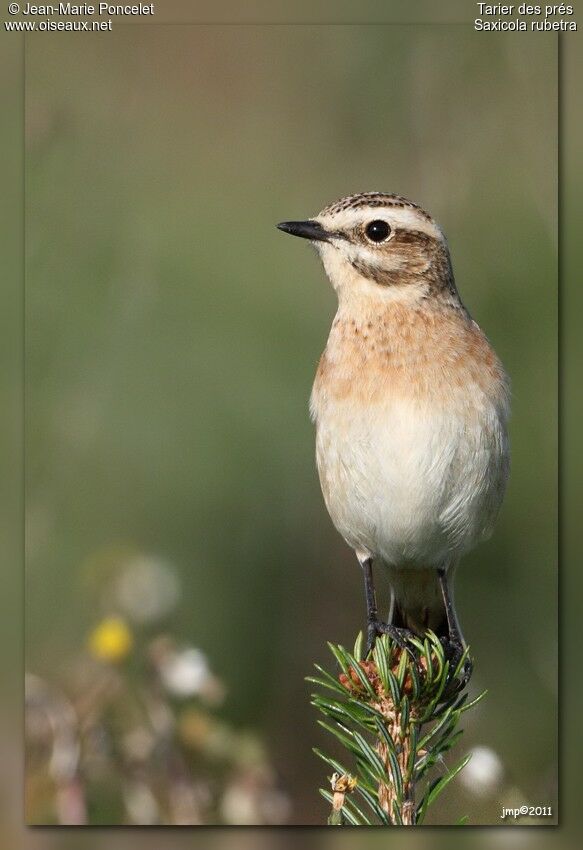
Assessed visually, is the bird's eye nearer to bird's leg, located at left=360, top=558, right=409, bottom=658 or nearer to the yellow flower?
bird's leg, located at left=360, top=558, right=409, bottom=658

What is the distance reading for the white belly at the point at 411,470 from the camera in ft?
12.6

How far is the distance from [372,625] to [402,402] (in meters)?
0.73

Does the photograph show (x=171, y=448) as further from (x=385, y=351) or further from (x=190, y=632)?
(x=385, y=351)

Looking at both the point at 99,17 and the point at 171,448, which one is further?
the point at 171,448

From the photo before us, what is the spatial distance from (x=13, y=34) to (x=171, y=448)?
5.23 ft

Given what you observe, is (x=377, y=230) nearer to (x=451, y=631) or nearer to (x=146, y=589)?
(x=451, y=631)

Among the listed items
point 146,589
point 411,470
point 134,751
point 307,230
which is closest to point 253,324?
point 307,230

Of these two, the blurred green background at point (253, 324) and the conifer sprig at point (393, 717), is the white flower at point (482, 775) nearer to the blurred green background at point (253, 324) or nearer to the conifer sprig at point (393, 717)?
the blurred green background at point (253, 324)

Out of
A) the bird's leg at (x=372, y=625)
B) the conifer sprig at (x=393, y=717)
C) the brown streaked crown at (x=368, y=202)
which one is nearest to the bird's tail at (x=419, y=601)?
the bird's leg at (x=372, y=625)

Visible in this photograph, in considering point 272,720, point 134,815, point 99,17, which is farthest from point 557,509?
point 99,17

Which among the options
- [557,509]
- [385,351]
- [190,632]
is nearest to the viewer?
[385,351]

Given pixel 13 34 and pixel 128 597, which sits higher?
pixel 13 34

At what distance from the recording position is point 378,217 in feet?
13.2

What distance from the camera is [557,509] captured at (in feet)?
14.1
